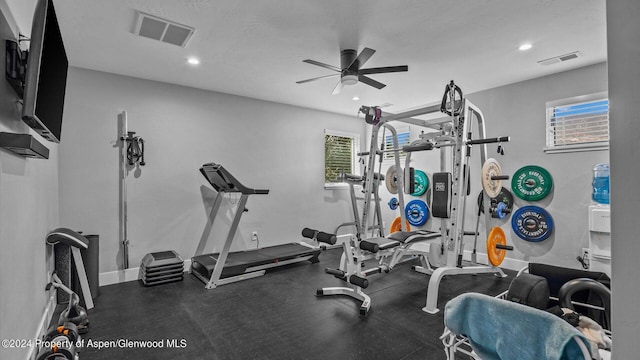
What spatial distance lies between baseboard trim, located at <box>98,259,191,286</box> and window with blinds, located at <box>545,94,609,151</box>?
572 cm

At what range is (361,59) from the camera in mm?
2920

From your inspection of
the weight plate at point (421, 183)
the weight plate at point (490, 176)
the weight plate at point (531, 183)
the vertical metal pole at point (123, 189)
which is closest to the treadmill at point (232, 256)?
the vertical metal pole at point (123, 189)

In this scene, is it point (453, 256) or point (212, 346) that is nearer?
point (212, 346)

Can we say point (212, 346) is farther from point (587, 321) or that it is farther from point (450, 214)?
point (450, 214)

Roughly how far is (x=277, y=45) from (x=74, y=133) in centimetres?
267

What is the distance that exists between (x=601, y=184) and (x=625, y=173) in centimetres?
379

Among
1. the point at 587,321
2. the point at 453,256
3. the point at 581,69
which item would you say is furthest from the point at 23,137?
the point at 581,69

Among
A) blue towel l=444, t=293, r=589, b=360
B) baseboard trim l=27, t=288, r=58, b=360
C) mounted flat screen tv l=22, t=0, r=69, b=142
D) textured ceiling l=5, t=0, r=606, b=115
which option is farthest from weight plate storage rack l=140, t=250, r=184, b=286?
blue towel l=444, t=293, r=589, b=360

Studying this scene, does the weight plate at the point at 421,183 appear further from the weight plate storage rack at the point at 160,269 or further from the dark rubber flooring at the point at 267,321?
the weight plate storage rack at the point at 160,269

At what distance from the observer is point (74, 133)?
3445mm

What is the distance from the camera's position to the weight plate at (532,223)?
12.6 feet

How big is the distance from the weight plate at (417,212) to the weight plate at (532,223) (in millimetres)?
1331

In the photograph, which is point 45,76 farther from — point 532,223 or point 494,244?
point 532,223

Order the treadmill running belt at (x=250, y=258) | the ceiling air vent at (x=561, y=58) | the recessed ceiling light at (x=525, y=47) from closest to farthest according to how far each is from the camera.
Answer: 1. the recessed ceiling light at (x=525, y=47)
2. the ceiling air vent at (x=561, y=58)
3. the treadmill running belt at (x=250, y=258)
